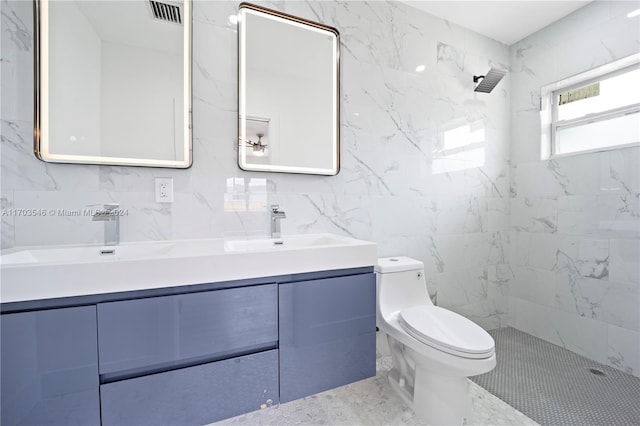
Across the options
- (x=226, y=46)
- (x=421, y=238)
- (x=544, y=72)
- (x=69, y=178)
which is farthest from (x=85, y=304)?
(x=544, y=72)

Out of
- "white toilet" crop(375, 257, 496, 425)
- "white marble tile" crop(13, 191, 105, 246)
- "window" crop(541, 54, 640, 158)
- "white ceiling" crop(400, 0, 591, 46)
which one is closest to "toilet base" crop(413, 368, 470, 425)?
"white toilet" crop(375, 257, 496, 425)

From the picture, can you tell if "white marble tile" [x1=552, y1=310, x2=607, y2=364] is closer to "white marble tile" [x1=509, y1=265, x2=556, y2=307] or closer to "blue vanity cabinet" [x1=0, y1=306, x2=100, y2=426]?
"white marble tile" [x1=509, y1=265, x2=556, y2=307]

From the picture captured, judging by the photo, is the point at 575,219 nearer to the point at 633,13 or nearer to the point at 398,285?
Result: the point at 633,13

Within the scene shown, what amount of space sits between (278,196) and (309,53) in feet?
3.01

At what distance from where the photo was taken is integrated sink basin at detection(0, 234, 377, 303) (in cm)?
92

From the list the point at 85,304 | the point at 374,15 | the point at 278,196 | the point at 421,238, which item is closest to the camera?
the point at 85,304

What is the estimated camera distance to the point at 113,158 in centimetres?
137

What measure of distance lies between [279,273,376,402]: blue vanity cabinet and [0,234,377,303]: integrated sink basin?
10 cm

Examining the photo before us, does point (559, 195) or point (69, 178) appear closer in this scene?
point (69, 178)

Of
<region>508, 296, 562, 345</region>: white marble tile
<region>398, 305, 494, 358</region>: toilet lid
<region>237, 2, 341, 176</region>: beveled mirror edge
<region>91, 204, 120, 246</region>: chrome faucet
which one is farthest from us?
<region>508, 296, 562, 345</region>: white marble tile

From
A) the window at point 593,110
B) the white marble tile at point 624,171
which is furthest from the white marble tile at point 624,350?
the window at point 593,110

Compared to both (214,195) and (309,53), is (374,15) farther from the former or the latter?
(214,195)

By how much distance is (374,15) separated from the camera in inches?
75.2

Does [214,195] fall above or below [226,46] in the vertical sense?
below
